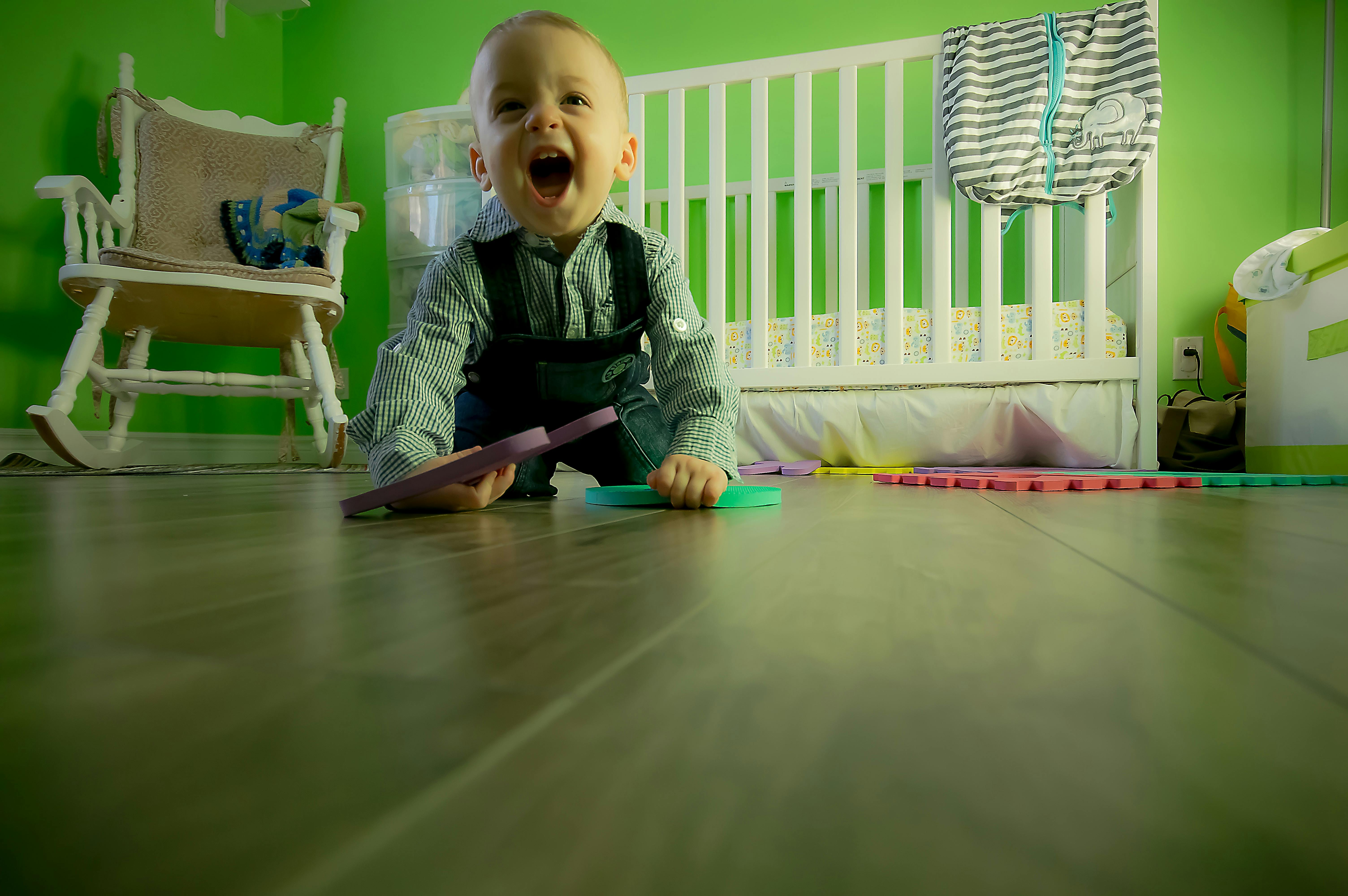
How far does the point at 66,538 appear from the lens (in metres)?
0.46

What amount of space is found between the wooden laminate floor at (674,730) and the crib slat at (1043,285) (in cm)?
135

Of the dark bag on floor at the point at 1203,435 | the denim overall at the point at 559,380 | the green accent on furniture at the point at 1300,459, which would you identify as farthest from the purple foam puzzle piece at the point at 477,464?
the dark bag on floor at the point at 1203,435

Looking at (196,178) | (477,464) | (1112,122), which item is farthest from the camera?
(196,178)

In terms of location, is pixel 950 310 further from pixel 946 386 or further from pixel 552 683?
pixel 552 683

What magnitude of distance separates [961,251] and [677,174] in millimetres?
941

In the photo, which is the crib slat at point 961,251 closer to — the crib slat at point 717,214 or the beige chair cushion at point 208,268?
the crib slat at point 717,214

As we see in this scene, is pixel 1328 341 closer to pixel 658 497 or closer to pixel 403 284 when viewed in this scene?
pixel 658 497

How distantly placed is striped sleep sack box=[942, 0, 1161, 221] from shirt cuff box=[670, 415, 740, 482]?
1139 millimetres

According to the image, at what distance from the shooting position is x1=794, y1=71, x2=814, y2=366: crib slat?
1.70m

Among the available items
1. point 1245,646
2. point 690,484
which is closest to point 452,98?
point 690,484

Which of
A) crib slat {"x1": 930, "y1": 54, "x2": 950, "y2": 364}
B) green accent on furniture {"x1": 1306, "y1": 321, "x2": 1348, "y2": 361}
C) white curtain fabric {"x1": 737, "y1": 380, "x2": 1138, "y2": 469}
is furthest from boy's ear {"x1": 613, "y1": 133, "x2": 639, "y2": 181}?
green accent on furniture {"x1": 1306, "y1": 321, "x2": 1348, "y2": 361}

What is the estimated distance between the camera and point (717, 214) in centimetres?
181

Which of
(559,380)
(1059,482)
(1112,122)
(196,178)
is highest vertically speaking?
(196,178)

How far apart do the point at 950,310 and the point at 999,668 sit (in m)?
1.60
